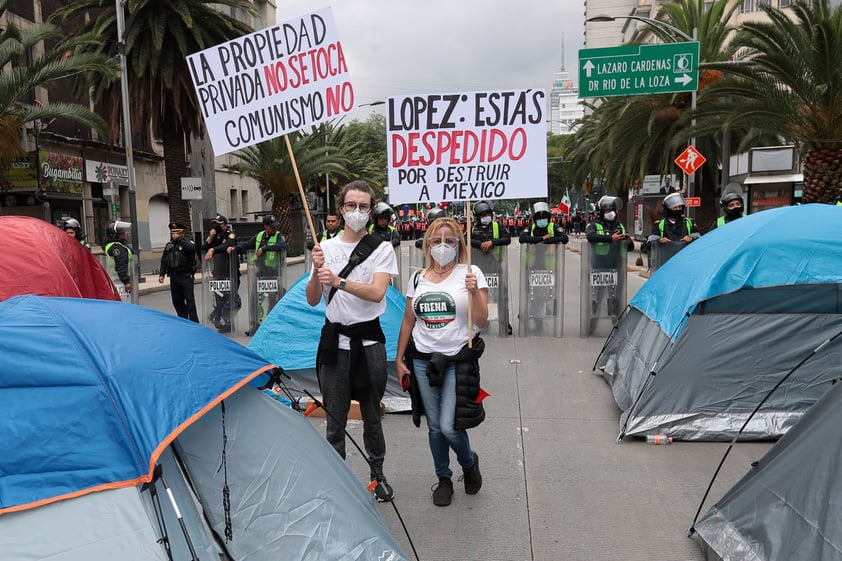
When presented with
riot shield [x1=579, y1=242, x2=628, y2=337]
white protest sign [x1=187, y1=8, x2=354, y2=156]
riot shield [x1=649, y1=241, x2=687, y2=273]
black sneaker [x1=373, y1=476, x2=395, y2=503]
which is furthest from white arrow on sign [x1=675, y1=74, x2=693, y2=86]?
black sneaker [x1=373, y1=476, x2=395, y2=503]

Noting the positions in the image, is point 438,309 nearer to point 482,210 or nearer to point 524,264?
point 524,264

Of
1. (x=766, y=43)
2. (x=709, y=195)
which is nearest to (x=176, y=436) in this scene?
(x=766, y=43)

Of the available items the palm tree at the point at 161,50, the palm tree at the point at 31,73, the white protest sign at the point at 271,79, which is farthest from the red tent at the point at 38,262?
the palm tree at the point at 161,50

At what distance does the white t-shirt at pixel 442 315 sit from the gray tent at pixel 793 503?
175 cm

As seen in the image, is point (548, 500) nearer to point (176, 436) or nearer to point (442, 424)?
point (442, 424)

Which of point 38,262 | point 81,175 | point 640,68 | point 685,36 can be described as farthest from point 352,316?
point 81,175

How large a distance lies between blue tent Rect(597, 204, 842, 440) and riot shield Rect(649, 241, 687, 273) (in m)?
3.93

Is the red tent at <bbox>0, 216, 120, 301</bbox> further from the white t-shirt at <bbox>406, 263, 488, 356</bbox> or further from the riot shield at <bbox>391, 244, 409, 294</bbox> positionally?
the riot shield at <bbox>391, 244, 409, 294</bbox>

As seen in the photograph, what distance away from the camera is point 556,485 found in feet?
15.9

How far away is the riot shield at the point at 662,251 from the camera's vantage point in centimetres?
959

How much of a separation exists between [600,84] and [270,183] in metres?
18.8

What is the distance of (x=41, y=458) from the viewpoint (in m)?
2.65

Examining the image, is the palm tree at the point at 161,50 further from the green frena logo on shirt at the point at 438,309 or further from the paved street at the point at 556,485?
the green frena logo on shirt at the point at 438,309

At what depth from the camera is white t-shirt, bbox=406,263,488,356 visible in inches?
167
